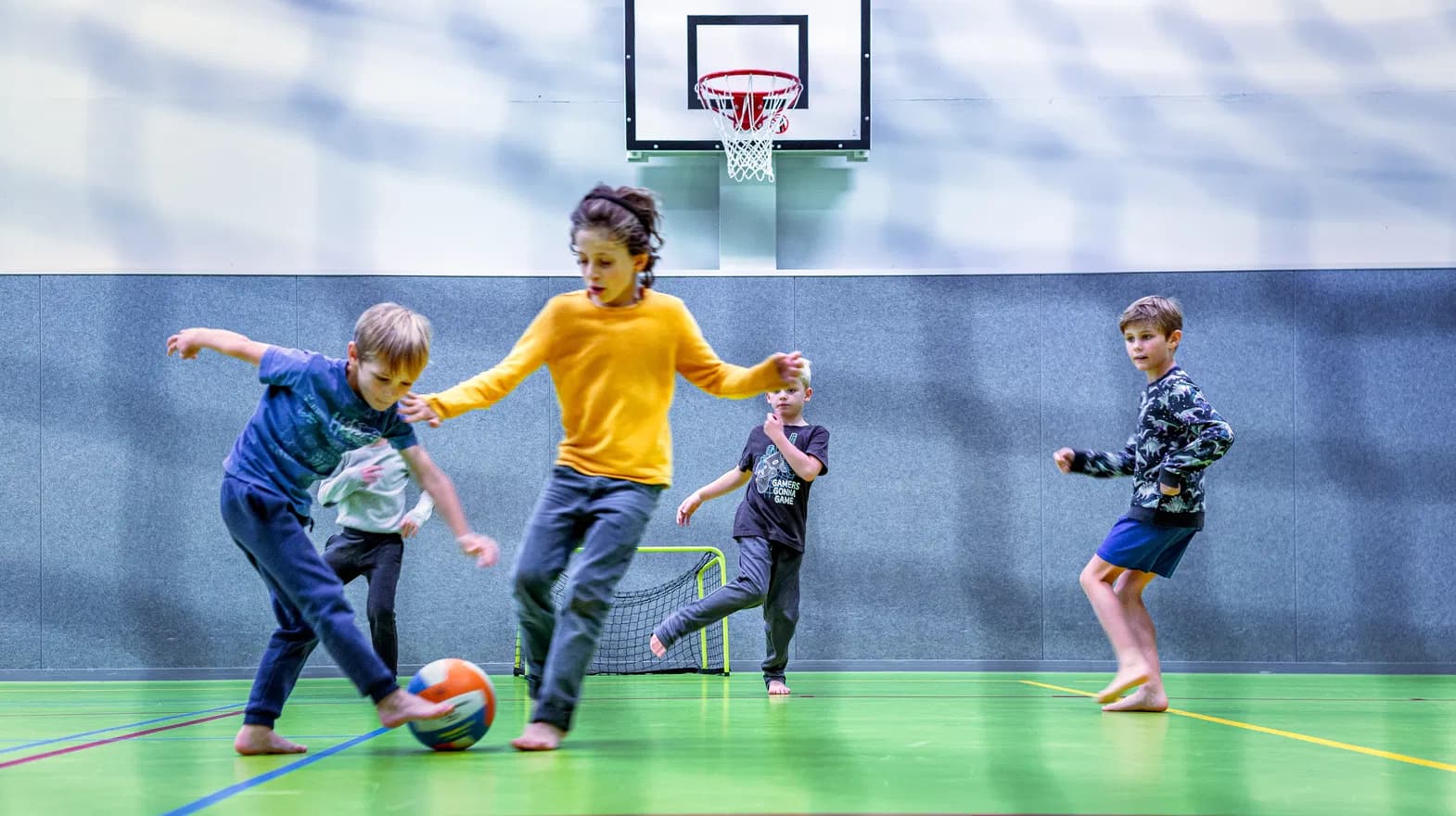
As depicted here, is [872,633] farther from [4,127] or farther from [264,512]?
[4,127]

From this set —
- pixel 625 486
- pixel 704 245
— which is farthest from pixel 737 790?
pixel 704 245

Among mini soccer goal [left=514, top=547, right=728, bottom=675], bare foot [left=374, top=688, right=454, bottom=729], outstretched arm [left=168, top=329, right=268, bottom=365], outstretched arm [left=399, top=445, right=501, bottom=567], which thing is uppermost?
outstretched arm [left=168, top=329, right=268, bottom=365]

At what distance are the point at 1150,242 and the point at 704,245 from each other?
9.28 feet

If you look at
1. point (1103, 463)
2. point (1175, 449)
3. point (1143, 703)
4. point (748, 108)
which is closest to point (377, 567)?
point (1103, 463)

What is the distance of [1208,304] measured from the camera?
7.41 meters

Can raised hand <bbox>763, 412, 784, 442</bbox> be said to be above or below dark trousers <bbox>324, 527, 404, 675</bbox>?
above

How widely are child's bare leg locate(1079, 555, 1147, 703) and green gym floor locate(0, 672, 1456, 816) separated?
0.37 ft

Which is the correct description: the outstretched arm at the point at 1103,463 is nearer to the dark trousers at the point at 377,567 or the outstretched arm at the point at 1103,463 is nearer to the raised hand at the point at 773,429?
the raised hand at the point at 773,429

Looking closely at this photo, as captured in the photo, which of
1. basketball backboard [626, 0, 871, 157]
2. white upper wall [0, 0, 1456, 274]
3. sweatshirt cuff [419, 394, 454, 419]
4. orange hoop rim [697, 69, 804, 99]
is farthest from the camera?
white upper wall [0, 0, 1456, 274]

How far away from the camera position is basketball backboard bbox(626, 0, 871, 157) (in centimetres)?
737

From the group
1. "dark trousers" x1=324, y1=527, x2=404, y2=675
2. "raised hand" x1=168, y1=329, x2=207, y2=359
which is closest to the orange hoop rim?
"dark trousers" x1=324, y1=527, x2=404, y2=675

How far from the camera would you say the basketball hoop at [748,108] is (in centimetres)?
724

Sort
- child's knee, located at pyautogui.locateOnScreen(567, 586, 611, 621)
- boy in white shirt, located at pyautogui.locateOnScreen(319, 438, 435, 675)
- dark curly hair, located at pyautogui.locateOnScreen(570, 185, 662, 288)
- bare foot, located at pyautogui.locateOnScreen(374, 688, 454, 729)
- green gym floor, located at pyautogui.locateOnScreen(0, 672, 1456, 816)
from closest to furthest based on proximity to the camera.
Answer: green gym floor, located at pyautogui.locateOnScreen(0, 672, 1456, 816) < bare foot, located at pyautogui.locateOnScreen(374, 688, 454, 729) < child's knee, located at pyautogui.locateOnScreen(567, 586, 611, 621) < dark curly hair, located at pyautogui.locateOnScreen(570, 185, 662, 288) < boy in white shirt, located at pyautogui.locateOnScreen(319, 438, 435, 675)

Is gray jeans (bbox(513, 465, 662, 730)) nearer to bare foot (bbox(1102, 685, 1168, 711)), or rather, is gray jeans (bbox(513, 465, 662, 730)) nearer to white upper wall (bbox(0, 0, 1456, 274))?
bare foot (bbox(1102, 685, 1168, 711))
